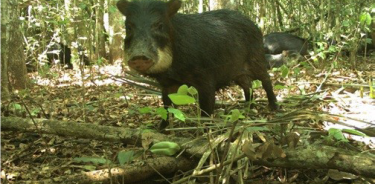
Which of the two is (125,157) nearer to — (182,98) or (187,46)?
(182,98)

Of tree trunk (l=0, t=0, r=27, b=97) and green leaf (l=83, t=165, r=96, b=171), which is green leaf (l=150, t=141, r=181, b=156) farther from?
tree trunk (l=0, t=0, r=27, b=97)

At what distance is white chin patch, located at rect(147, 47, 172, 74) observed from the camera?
3.28 m

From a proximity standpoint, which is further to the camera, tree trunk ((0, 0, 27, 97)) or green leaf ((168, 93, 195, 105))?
tree trunk ((0, 0, 27, 97))

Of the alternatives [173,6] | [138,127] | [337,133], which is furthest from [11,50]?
[337,133]

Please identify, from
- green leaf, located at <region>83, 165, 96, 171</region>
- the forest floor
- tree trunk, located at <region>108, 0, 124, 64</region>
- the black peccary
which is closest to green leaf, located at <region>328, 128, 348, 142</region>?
the forest floor

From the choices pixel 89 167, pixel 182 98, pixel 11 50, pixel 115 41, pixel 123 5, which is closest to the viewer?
pixel 182 98

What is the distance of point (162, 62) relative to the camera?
131 inches

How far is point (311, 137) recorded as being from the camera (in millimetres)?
2611

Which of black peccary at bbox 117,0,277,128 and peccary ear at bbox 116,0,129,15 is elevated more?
peccary ear at bbox 116,0,129,15

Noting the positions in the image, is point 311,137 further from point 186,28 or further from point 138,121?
point 138,121

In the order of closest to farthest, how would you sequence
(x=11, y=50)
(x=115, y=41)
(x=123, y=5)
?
(x=123, y=5) < (x=11, y=50) < (x=115, y=41)

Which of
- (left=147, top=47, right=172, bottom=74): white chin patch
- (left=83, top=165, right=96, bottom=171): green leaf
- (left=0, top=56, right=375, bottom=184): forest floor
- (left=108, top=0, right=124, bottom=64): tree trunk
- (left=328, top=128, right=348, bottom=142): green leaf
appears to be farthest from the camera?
(left=108, top=0, right=124, bottom=64): tree trunk

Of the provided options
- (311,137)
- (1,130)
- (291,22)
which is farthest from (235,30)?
(291,22)

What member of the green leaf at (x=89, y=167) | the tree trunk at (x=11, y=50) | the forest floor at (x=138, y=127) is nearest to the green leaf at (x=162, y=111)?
the forest floor at (x=138, y=127)
